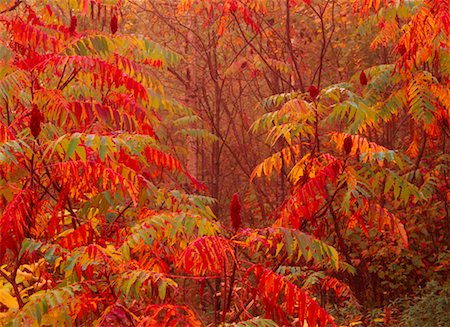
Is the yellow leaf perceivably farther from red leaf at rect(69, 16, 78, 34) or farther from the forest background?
red leaf at rect(69, 16, 78, 34)

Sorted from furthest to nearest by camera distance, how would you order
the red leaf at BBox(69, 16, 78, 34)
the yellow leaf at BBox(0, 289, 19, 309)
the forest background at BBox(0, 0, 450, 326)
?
1. the red leaf at BBox(69, 16, 78, 34)
2. the yellow leaf at BBox(0, 289, 19, 309)
3. the forest background at BBox(0, 0, 450, 326)

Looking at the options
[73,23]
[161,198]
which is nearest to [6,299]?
[161,198]

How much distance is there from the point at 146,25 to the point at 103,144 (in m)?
8.74

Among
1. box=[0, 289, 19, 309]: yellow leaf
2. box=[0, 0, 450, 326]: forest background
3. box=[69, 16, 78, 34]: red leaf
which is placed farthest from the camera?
box=[69, 16, 78, 34]: red leaf

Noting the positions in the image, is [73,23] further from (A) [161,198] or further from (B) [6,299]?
(B) [6,299]

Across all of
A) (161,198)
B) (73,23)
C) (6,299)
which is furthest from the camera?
(73,23)

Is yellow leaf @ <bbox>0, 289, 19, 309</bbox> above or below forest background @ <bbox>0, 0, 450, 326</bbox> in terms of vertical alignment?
below

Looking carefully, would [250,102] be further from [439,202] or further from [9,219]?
[9,219]

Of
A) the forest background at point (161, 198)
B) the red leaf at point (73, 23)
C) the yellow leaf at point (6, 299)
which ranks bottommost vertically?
the yellow leaf at point (6, 299)

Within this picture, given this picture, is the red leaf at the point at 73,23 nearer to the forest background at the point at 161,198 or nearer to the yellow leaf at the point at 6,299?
the forest background at the point at 161,198

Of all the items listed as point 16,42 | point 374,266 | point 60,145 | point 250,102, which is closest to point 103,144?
point 60,145

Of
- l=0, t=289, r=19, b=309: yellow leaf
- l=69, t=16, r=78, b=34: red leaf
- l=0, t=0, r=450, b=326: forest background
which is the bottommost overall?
l=0, t=289, r=19, b=309: yellow leaf

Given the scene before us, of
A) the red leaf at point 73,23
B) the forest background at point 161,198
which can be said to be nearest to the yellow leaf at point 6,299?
the forest background at point 161,198

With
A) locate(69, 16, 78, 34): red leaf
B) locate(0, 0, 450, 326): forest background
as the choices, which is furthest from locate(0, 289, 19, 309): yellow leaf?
locate(69, 16, 78, 34): red leaf
